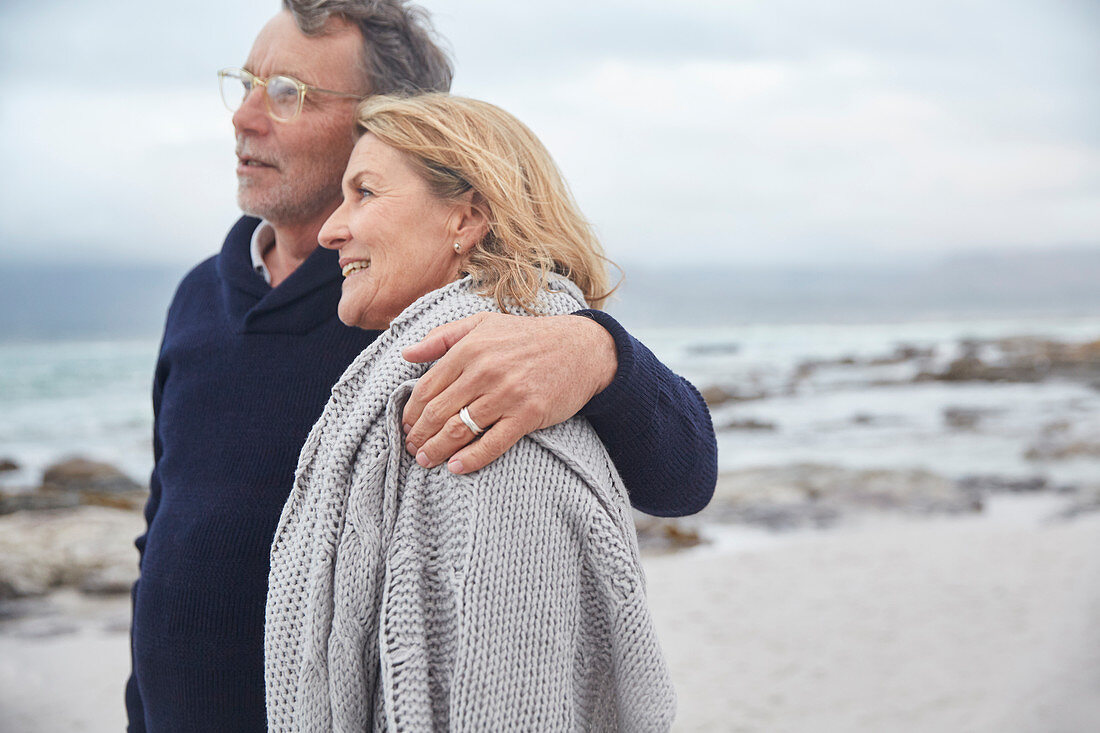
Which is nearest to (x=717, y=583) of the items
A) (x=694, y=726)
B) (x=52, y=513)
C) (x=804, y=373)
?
(x=694, y=726)

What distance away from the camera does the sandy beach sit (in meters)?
4.90

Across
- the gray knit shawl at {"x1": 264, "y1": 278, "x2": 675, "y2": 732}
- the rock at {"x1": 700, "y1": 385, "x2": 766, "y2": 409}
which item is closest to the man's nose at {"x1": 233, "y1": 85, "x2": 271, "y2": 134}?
the gray knit shawl at {"x1": 264, "y1": 278, "x2": 675, "y2": 732}

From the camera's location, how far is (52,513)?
934cm

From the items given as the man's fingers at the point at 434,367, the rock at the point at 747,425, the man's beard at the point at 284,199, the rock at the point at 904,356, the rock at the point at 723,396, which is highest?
the man's beard at the point at 284,199

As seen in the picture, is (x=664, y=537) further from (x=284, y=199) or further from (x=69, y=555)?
(x=284, y=199)

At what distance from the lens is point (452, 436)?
1199mm

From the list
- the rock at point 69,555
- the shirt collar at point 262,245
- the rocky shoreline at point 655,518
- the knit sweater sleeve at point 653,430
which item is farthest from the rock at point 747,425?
the knit sweater sleeve at point 653,430

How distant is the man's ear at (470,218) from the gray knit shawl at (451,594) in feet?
0.87

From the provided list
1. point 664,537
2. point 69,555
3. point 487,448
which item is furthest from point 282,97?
point 664,537

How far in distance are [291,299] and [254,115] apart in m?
0.43

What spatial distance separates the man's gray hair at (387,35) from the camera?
185cm

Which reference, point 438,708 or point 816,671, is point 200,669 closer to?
point 438,708

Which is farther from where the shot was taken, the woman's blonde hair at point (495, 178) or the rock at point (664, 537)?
the rock at point (664, 537)

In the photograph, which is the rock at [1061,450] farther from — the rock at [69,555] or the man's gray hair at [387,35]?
the man's gray hair at [387,35]
